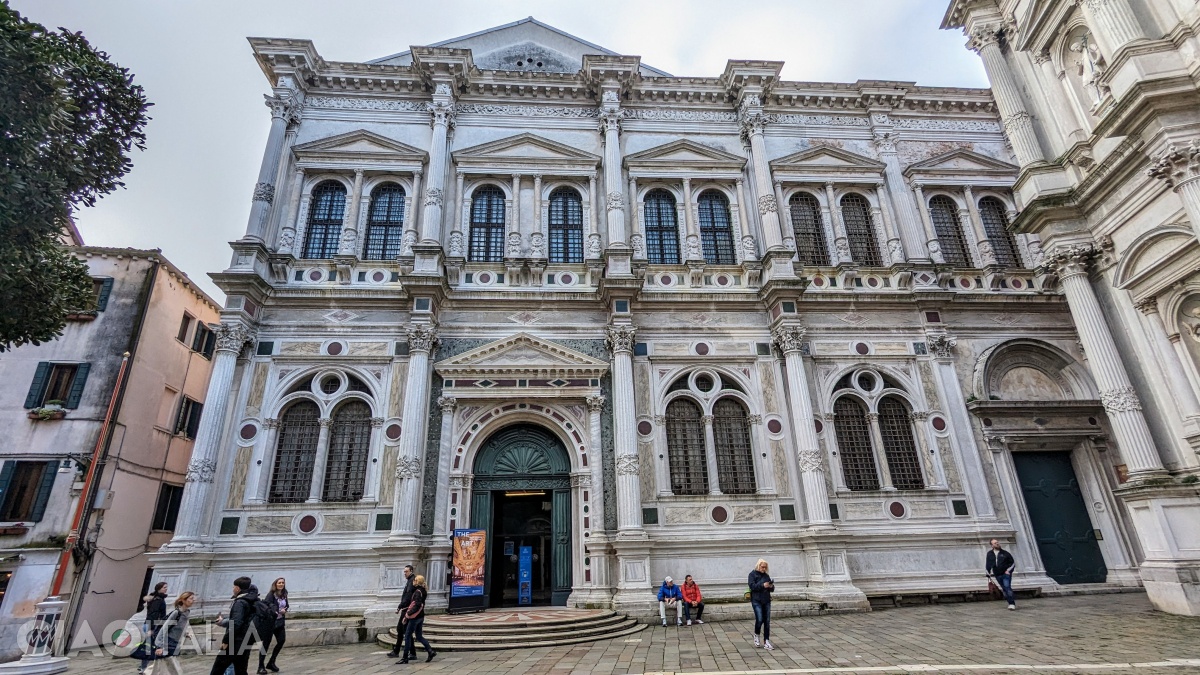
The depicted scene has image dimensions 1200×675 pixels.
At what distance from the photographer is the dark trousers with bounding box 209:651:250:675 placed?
21.9 feet

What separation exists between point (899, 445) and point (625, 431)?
752 centimetres

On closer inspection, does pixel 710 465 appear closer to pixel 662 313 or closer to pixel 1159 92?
pixel 662 313

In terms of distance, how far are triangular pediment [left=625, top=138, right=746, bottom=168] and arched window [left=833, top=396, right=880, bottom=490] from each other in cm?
806

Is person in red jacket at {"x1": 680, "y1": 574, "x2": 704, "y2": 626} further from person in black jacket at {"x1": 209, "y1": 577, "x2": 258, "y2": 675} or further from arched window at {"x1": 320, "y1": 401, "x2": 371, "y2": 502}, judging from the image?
person in black jacket at {"x1": 209, "y1": 577, "x2": 258, "y2": 675}

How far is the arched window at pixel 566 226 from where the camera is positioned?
17.1 metres

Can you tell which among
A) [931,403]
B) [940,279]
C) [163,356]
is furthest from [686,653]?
[163,356]

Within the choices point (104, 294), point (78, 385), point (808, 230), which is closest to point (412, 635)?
point (78, 385)

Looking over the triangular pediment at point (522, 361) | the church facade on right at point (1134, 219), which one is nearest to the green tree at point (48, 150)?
the triangular pediment at point (522, 361)

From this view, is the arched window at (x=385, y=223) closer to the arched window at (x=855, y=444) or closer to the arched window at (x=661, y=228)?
the arched window at (x=661, y=228)

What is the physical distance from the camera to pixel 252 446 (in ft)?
46.2

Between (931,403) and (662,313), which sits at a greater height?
(662,313)

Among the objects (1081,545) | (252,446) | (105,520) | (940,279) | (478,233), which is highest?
(478,233)

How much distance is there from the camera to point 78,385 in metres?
16.5

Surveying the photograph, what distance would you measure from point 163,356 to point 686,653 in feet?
60.5
